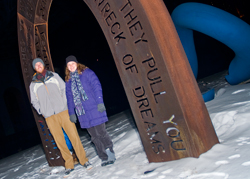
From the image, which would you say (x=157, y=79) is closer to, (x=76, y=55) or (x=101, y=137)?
(x=101, y=137)

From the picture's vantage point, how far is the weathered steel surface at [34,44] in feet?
Result: 11.4

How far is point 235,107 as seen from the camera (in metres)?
2.71

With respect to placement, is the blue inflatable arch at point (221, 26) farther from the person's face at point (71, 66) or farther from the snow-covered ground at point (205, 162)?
the person's face at point (71, 66)

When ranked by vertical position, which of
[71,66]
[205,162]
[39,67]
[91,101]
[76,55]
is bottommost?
[205,162]

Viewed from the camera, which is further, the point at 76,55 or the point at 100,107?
the point at 76,55

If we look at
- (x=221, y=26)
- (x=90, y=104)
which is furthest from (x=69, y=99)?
(x=221, y=26)

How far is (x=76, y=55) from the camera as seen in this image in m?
9.98

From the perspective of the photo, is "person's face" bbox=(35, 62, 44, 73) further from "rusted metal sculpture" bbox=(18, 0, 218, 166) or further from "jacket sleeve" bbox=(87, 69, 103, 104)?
"rusted metal sculpture" bbox=(18, 0, 218, 166)

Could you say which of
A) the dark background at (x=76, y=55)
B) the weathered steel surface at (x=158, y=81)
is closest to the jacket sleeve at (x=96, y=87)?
the weathered steel surface at (x=158, y=81)

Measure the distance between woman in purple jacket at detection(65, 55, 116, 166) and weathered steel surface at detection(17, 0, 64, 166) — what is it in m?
1.18

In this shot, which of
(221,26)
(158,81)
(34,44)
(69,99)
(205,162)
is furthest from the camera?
(221,26)

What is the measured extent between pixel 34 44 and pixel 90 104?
1824 mm

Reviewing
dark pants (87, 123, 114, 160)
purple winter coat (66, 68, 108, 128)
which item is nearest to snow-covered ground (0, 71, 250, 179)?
dark pants (87, 123, 114, 160)

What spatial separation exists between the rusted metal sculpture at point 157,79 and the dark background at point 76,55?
7262 mm
